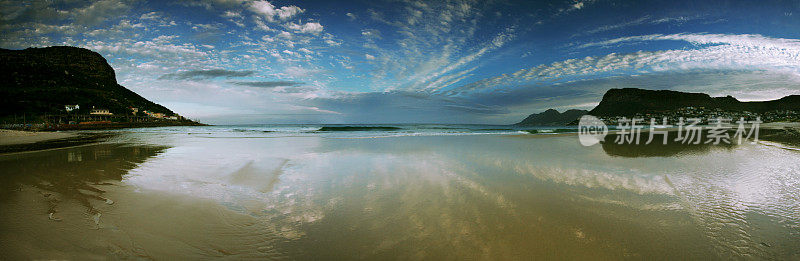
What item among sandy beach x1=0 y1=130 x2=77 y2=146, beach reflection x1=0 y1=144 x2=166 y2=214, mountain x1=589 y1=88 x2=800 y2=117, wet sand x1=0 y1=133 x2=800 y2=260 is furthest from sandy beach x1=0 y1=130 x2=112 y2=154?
mountain x1=589 y1=88 x2=800 y2=117

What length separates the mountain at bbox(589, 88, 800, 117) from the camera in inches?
3450

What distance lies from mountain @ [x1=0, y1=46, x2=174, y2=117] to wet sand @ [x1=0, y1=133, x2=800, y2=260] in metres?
139

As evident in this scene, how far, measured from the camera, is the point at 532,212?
154 inches

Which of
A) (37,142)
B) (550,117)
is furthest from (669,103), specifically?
(37,142)

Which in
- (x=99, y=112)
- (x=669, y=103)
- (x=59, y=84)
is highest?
(x=59, y=84)

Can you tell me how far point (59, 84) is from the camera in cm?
11612

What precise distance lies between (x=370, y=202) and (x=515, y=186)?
3.07 m

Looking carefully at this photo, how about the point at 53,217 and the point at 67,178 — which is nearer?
the point at 53,217

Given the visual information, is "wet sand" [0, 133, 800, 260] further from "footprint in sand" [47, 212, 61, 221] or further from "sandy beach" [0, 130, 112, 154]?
"sandy beach" [0, 130, 112, 154]

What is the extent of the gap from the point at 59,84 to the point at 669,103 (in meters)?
250

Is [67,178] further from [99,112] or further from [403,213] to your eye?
[99,112]

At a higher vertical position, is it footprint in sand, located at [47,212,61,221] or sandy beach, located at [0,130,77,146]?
sandy beach, located at [0,130,77,146]

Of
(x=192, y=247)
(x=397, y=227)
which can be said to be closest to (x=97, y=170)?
(x=192, y=247)

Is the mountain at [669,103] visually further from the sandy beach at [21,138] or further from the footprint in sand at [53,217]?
the sandy beach at [21,138]
